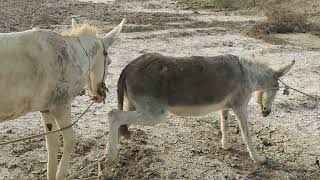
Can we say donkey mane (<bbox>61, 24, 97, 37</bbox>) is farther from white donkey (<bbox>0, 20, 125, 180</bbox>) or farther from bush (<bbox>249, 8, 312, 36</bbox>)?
bush (<bbox>249, 8, 312, 36</bbox>)

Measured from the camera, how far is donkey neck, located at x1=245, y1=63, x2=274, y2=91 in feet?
23.8

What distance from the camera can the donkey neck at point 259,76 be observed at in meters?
7.25

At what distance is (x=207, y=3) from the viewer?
24438 millimetres

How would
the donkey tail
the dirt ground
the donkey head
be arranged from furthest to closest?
1. the donkey head
2. the dirt ground
3. the donkey tail

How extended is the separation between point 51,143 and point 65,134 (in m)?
0.54

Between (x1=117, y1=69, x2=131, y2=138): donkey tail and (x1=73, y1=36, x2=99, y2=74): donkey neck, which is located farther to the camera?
(x1=117, y1=69, x2=131, y2=138): donkey tail

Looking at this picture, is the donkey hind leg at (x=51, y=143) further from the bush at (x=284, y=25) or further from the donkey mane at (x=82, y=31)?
the bush at (x=284, y=25)

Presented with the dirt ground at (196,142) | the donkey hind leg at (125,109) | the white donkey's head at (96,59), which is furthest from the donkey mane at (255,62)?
the white donkey's head at (96,59)

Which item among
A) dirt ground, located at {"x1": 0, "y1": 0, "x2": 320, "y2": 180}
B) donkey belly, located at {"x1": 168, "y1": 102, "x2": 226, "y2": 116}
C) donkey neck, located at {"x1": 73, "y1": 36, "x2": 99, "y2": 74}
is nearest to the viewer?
donkey neck, located at {"x1": 73, "y1": 36, "x2": 99, "y2": 74}

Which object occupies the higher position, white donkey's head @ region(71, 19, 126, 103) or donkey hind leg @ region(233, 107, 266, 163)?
white donkey's head @ region(71, 19, 126, 103)

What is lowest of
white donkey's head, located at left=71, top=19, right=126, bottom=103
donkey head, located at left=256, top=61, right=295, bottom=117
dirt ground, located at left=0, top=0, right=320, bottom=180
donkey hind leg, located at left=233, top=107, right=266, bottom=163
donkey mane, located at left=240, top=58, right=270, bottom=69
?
dirt ground, located at left=0, top=0, right=320, bottom=180

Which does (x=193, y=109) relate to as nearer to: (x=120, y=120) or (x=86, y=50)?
(x=120, y=120)

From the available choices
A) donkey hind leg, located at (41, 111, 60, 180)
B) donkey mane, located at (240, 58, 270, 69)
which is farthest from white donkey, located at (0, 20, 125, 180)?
donkey mane, located at (240, 58, 270, 69)

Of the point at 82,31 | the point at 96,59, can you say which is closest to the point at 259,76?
the point at 96,59
